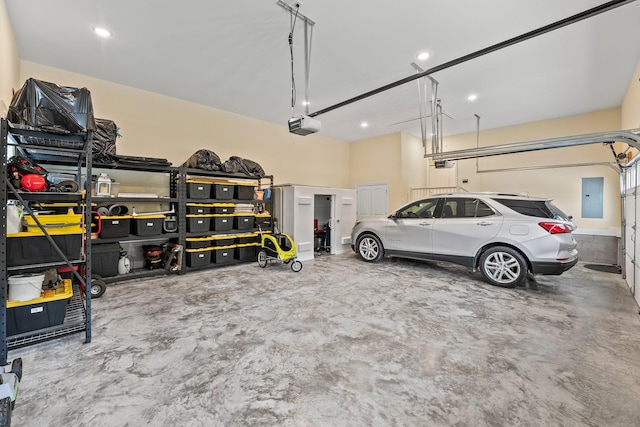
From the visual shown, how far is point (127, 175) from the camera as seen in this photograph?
482cm

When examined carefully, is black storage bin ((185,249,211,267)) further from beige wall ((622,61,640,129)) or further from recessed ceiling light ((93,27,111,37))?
beige wall ((622,61,640,129))

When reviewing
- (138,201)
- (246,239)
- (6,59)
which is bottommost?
A: (246,239)

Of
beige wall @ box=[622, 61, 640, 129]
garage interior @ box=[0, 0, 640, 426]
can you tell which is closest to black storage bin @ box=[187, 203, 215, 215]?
garage interior @ box=[0, 0, 640, 426]

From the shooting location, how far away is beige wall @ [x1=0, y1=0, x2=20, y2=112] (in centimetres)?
276

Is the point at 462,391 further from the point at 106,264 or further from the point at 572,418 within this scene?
the point at 106,264

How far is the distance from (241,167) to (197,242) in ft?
5.78

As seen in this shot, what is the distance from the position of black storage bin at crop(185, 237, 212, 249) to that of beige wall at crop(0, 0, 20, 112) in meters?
2.76

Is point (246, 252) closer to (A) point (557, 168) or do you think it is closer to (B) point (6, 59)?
(B) point (6, 59)

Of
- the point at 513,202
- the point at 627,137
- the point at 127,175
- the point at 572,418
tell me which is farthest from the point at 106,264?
the point at 627,137

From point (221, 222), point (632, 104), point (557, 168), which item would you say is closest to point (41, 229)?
point (221, 222)

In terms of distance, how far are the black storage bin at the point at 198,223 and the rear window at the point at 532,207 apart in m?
5.26

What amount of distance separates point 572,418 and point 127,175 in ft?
20.8

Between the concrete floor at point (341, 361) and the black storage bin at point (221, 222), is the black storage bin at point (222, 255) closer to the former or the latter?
the black storage bin at point (221, 222)

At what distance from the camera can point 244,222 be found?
18.0 feet
